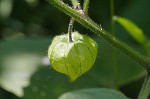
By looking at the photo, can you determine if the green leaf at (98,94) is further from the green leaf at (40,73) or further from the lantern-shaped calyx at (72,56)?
the green leaf at (40,73)

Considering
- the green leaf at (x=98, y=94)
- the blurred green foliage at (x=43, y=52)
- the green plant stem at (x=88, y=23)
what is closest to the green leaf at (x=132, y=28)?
the blurred green foliage at (x=43, y=52)

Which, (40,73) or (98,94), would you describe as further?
(40,73)

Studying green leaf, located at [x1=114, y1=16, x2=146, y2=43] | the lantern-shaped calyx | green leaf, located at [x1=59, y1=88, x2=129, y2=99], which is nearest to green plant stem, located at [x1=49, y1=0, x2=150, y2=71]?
the lantern-shaped calyx

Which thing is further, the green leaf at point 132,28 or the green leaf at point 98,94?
the green leaf at point 132,28

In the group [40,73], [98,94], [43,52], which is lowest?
[98,94]

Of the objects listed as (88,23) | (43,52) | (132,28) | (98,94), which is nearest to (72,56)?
(88,23)

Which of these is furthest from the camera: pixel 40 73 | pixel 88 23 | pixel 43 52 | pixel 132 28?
pixel 43 52

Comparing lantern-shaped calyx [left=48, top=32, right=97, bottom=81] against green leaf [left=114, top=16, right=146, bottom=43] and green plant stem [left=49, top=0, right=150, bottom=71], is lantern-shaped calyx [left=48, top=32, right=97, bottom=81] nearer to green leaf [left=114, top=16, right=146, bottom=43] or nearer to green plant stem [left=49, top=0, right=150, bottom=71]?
green plant stem [left=49, top=0, right=150, bottom=71]

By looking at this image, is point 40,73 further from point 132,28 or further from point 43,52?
point 132,28
